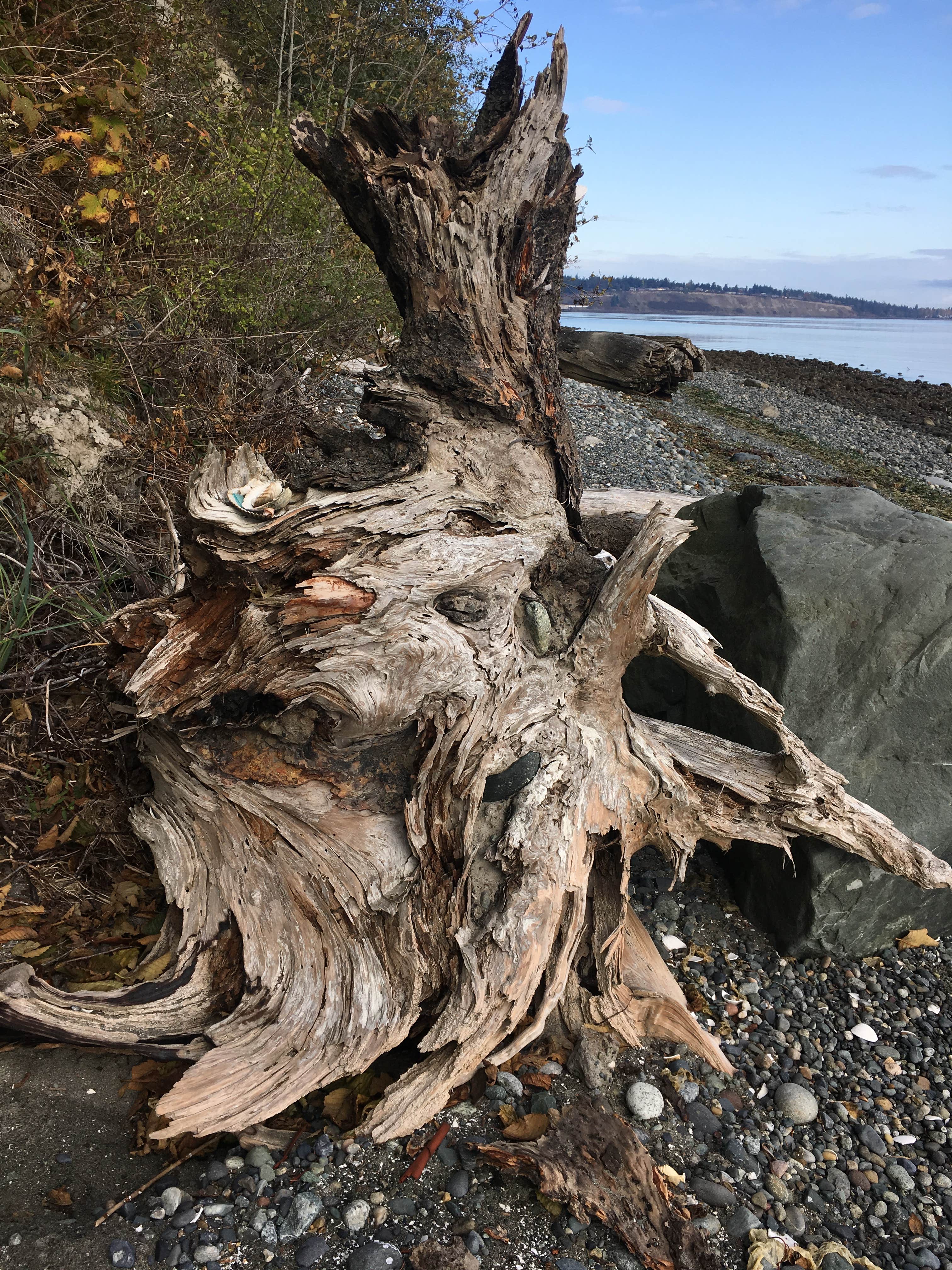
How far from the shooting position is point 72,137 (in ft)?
14.7

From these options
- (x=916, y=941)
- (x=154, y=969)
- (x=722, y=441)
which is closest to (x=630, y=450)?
(x=722, y=441)

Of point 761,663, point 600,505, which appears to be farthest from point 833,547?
point 600,505

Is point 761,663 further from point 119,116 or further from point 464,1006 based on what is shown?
point 119,116

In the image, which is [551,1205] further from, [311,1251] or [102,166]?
[102,166]

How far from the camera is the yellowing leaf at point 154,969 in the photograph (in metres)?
2.99

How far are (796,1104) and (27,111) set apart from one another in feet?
19.6

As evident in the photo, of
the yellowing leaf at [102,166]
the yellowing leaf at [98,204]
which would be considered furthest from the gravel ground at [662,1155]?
the yellowing leaf at [102,166]

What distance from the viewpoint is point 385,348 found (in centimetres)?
577

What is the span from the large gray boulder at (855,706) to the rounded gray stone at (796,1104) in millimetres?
828

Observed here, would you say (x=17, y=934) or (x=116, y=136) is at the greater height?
(x=116, y=136)

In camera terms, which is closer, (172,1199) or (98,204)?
(172,1199)

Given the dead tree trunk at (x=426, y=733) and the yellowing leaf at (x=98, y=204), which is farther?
the yellowing leaf at (x=98, y=204)

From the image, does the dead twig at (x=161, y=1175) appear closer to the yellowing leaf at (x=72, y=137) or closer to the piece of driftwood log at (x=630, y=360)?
the piece of driftwood log at (x=630, y=360)

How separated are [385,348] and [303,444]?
1.61m
